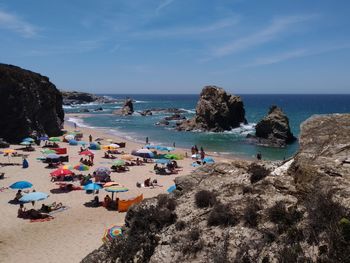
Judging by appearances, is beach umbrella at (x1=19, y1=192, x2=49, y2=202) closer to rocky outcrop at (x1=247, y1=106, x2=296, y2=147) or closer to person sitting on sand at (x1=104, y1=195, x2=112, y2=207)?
person sitting on sand at (x1=104, y1=195, x2=112, y2=207)

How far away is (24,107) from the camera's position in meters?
47.4

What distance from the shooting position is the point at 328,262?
506cm

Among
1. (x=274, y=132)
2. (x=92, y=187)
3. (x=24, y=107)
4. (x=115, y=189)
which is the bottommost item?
(x=274, y=132)

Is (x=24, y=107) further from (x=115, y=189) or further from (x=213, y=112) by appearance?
(x=213, y=112)

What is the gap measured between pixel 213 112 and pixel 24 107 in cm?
3558

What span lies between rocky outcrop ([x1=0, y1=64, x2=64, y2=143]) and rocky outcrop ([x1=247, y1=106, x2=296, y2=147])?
104 feet

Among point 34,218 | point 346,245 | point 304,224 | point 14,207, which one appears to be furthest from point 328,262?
point 14,207

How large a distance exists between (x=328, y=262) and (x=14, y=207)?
1888 cm

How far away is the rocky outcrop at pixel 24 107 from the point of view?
147ft

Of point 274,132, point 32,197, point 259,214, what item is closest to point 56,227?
point 32,197

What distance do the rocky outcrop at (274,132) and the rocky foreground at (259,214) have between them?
4708 cm

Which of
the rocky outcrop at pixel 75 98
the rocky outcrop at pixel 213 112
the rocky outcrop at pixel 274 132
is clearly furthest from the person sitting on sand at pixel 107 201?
the rocky outcrop at pixel 75 98

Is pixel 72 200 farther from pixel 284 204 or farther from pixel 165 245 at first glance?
pixel 284 204

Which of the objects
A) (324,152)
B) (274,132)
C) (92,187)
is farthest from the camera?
(274,132)
